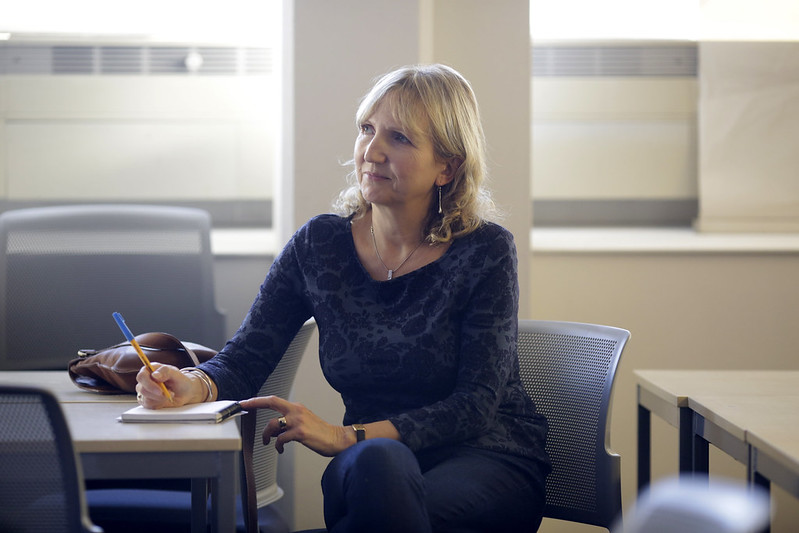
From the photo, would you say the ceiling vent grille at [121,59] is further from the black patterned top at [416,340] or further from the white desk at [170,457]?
the white desk at [170,457]

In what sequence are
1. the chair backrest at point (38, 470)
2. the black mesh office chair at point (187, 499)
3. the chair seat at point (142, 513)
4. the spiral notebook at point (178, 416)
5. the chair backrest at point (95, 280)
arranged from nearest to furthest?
the chair backrest at point (38, 470)
the spiral notebook at point (178, 416)
the black mesh office chair at point (187, 499)
the chair seat at point (142, 513)
the chair backrest at point (95, 280)

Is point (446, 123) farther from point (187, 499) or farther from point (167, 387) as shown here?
point (187, 499)

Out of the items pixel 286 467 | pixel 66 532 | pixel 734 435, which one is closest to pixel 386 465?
pixel 66 532

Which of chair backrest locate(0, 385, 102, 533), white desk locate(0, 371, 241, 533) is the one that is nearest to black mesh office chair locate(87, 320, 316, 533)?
white desk locate(0, 371, 241, 533)

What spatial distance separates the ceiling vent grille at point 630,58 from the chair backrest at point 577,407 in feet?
5.16

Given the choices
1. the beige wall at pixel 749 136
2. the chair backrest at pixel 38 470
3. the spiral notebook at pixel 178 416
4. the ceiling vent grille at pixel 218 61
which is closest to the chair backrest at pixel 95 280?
the ceiling vent grille at pixel 218 61

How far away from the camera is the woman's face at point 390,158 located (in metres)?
1.92

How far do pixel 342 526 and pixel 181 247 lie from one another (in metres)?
1.58

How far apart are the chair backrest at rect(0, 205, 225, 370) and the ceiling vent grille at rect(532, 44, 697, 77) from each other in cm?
149

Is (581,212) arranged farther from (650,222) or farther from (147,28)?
(147,28)

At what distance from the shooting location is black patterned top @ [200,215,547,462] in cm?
179

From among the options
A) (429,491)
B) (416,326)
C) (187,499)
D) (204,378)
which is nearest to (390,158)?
(416,326)

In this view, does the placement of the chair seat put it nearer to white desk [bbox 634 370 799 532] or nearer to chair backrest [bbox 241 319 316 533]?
chair backrest [bbox 241 319 316 533]

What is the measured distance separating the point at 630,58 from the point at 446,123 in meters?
1.63
